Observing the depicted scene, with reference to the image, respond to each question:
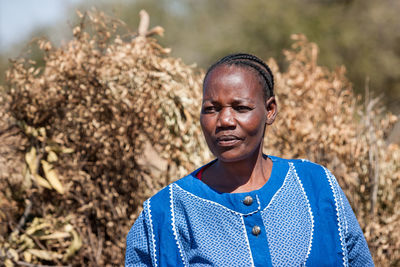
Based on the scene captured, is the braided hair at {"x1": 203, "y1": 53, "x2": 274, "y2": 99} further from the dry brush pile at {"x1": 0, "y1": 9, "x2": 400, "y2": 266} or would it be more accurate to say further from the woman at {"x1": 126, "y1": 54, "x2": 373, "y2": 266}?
the dry brush pile at {"x1": 0, "y1": 9, "x2": 400, "y2": 266}

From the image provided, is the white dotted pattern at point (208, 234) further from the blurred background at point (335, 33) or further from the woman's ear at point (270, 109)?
the blurred background at point (335, 33)

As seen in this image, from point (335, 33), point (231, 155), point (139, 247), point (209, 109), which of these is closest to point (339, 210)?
point (231, 155)

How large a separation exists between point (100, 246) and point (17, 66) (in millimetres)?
1234

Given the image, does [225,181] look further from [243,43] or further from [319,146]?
[243,43]

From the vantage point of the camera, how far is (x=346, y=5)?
14641 millimetres

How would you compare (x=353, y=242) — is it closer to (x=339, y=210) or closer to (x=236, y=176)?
(x=339, y=210)

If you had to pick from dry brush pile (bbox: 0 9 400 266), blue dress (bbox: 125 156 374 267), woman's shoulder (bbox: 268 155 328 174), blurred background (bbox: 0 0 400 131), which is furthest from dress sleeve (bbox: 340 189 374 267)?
blurred background (bbox: 0 0 400 131)

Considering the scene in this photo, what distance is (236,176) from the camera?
2.01 meters

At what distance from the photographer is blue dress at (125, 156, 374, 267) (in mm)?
1859

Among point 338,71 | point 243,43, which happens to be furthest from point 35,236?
point 243,43

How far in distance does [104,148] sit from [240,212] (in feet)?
5.94

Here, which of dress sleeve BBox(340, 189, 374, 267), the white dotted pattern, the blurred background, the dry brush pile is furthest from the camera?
the blurred background

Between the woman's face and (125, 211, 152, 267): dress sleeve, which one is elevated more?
the woman's face

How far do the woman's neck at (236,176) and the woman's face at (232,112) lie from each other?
0.07 metres
